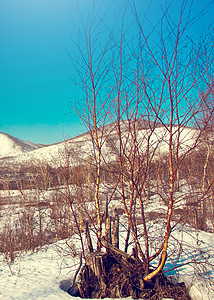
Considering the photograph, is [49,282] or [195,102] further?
[49,282]

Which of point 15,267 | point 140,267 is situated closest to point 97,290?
point 140,267

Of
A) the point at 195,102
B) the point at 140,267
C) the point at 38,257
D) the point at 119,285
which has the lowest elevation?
the point at 38,257

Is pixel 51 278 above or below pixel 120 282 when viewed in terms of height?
below

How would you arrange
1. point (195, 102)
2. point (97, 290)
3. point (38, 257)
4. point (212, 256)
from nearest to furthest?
point (195, 102) → point (97, 290) → point (212, 256) → point (38, 257)

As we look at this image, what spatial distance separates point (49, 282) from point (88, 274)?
2.87ft

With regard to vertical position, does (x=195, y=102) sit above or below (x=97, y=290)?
above

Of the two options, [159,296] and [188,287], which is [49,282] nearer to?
[159,296]

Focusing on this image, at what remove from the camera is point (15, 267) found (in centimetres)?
575

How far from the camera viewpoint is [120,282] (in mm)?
3848

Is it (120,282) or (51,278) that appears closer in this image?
(120,282)

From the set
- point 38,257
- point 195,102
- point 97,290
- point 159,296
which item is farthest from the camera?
point 38,257

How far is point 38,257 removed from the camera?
6.54 metres

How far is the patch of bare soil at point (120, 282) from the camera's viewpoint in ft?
12.2

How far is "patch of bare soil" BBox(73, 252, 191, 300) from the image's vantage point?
3.71 m
